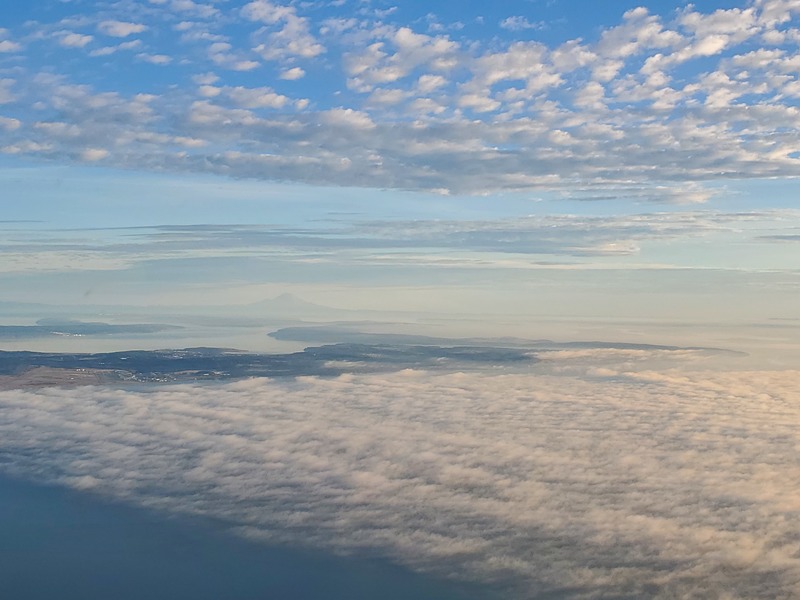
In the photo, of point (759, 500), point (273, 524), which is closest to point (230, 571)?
point (273, 524)

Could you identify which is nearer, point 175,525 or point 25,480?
point 175,525

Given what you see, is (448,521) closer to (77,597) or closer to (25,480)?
(77,597)

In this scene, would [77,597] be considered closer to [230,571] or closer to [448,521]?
[230,571]

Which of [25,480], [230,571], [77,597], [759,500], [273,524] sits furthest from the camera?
[25,480]

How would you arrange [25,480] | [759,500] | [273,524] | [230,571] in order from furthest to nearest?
[25,480] < [759,500] < [273,524] < [230,571]

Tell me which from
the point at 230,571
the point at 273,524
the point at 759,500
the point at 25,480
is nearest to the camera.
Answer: the point at 230,571

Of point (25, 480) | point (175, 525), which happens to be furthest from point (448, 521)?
point (25, 480)
